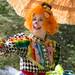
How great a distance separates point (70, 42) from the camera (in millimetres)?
2307

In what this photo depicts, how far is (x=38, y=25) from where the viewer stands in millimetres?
1635

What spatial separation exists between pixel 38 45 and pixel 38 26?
0.10 m

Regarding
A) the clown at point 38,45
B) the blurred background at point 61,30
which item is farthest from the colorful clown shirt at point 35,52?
the blurred background at point 61,30

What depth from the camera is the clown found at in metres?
1.56

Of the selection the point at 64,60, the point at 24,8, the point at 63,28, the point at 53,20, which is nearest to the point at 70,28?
the point at 63,28

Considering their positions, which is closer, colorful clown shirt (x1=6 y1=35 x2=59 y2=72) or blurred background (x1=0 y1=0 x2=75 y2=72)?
colorful clown shirt (x1=6 y1=35 x2=59 y2=72)

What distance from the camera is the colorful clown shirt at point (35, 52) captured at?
1.55 metres

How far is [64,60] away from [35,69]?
60 cm

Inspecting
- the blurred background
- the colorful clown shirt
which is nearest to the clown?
the colorful clown shirt

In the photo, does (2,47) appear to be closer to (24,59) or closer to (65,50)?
(24,59)

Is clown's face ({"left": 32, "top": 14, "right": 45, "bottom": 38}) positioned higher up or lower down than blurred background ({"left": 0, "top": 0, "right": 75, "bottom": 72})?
higher up

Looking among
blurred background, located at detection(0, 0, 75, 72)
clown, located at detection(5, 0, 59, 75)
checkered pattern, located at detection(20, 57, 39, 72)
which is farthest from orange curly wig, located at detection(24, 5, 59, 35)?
blurred background, located at detection(0, 0, 75, 72)

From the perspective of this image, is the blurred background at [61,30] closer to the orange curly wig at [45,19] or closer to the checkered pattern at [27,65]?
the orange curly wig at [45,19]

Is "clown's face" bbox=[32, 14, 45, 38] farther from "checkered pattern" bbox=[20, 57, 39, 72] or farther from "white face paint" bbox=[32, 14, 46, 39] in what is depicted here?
"checkered pattern" bbox=[20, 57, 39, 72]
